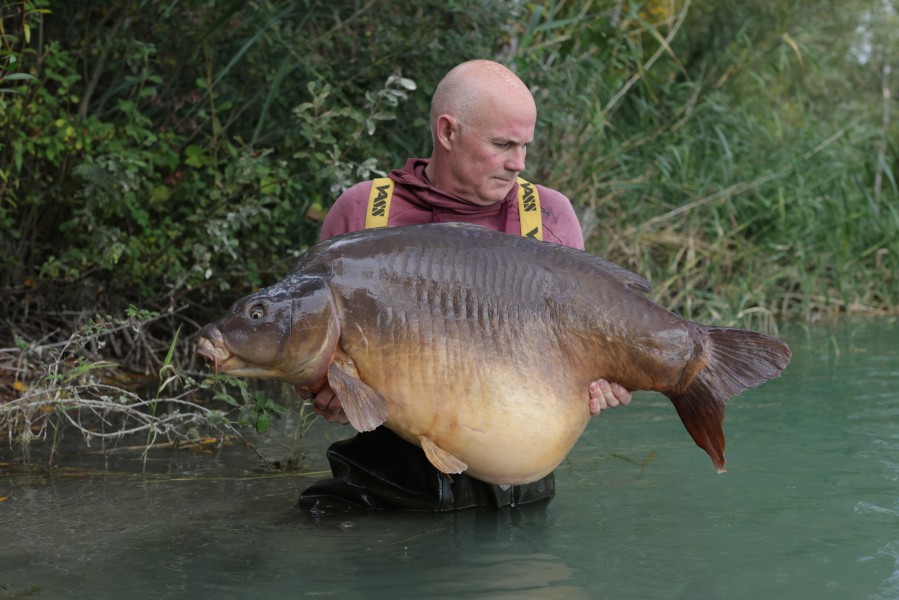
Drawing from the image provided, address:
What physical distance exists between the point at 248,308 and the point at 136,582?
73cm

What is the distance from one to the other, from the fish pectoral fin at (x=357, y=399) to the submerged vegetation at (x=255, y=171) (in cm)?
96

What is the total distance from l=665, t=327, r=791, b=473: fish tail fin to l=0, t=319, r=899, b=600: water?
35 cm

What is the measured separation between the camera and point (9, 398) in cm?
507

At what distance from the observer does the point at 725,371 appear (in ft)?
9.93

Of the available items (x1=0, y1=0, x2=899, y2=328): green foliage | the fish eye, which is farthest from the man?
(x1=0, y1=0, x2=899, y2=328): green foliage

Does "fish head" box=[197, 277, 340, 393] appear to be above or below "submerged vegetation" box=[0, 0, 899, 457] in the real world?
below

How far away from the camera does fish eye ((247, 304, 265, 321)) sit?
287 cm

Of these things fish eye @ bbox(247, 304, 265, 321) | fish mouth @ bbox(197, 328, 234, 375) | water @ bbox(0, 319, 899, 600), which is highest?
fish eye @ bbox(247, 304, 265, 321)

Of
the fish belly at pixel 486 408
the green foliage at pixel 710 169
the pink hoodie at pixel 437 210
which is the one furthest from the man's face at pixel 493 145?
the green foliage at pixel 710 169

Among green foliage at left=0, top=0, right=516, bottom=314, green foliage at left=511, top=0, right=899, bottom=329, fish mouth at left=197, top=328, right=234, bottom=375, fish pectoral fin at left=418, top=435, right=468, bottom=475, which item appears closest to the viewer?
fish mouth at left=197, top=328, right=234, bottom=375

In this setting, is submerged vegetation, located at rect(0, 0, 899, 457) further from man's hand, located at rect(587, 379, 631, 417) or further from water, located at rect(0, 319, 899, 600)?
man's hand, located at rect(587, 379, 631, 417)

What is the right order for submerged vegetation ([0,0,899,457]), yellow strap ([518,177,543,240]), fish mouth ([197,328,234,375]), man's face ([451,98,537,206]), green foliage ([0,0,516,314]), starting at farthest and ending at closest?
green foliage ([0,0,516,314])
submerged vegetation ([0,0,899,457])
yellow strap ([518,177,543,240])
man's face ([451,98,537,206])
fish mouth ([197,328,234,375])

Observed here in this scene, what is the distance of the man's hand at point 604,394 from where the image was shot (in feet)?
10.1

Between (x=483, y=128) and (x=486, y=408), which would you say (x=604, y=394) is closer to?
(x=486, y=408)
